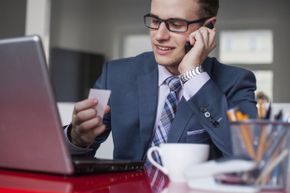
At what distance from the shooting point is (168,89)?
4.61 ft

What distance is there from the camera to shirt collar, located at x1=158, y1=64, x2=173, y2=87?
142cm

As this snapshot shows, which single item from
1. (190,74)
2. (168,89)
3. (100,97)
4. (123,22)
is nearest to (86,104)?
(100,97)

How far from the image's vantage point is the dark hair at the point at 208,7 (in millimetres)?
1400

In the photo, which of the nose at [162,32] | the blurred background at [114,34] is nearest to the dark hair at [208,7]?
the nose at [162,32]

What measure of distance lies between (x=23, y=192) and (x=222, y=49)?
244cm

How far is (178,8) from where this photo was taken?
1.35m

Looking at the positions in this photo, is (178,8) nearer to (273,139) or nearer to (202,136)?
(202,136)

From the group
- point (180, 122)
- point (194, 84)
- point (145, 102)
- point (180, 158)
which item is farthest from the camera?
point (145, 102)

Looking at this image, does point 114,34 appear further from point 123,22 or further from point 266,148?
point 266,148

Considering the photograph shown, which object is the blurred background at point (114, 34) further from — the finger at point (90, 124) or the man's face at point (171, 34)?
the finger at point (90, 124)

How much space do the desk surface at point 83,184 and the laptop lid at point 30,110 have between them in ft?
0.09

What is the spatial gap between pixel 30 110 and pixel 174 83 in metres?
0.74

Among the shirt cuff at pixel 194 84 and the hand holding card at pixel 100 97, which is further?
the shirt cuff at pixel 194 84

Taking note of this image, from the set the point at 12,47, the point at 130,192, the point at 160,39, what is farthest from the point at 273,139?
the point at 160,39
